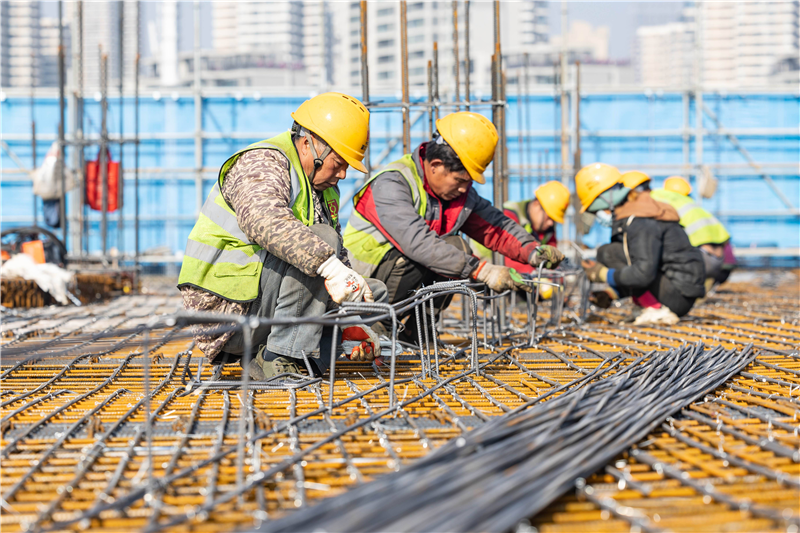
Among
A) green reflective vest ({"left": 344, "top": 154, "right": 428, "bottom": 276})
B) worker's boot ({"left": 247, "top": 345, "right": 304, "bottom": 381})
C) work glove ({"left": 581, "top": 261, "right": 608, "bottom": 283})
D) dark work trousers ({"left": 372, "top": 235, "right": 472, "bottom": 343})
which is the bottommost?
worker's boot ({"left": 247, "top": 345, "right": 304, "bottom": 381})

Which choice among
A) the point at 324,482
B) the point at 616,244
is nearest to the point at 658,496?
the point at 324,482

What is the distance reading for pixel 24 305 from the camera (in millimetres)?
6887

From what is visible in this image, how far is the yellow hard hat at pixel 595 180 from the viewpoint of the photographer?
17.8 ft

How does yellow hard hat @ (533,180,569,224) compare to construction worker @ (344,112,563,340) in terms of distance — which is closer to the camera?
construction worker @ (344,112,563,340)

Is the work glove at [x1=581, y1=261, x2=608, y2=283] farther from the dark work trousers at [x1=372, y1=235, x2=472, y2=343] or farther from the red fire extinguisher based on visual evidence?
the red fire extinguisher

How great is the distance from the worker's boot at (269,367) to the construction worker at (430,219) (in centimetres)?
86

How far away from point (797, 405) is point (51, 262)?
261 inches

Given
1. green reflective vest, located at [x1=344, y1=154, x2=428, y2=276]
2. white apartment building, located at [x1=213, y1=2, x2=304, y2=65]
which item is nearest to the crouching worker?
green reflective vest, located at [x1=344, y1=154, x2=428, y2=276]

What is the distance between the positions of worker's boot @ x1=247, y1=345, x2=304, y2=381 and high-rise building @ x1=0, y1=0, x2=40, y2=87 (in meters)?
93.2

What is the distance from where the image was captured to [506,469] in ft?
6.11

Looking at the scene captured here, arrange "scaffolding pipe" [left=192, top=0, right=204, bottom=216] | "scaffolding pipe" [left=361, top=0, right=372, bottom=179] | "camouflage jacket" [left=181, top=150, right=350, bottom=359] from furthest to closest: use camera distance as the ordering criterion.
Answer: "scaffolding pipe" [left=192, top=0, right=204, bottom=216] < "scaffolding pipe" [left=361, top=0, right=372, bottom=179] < "camouflage jacket" [left=181, top=150, right=350, bottom=359]

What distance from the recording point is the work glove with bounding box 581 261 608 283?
5.44 metres

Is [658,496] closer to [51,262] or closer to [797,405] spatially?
[797,405]

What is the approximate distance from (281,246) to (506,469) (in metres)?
1.36
